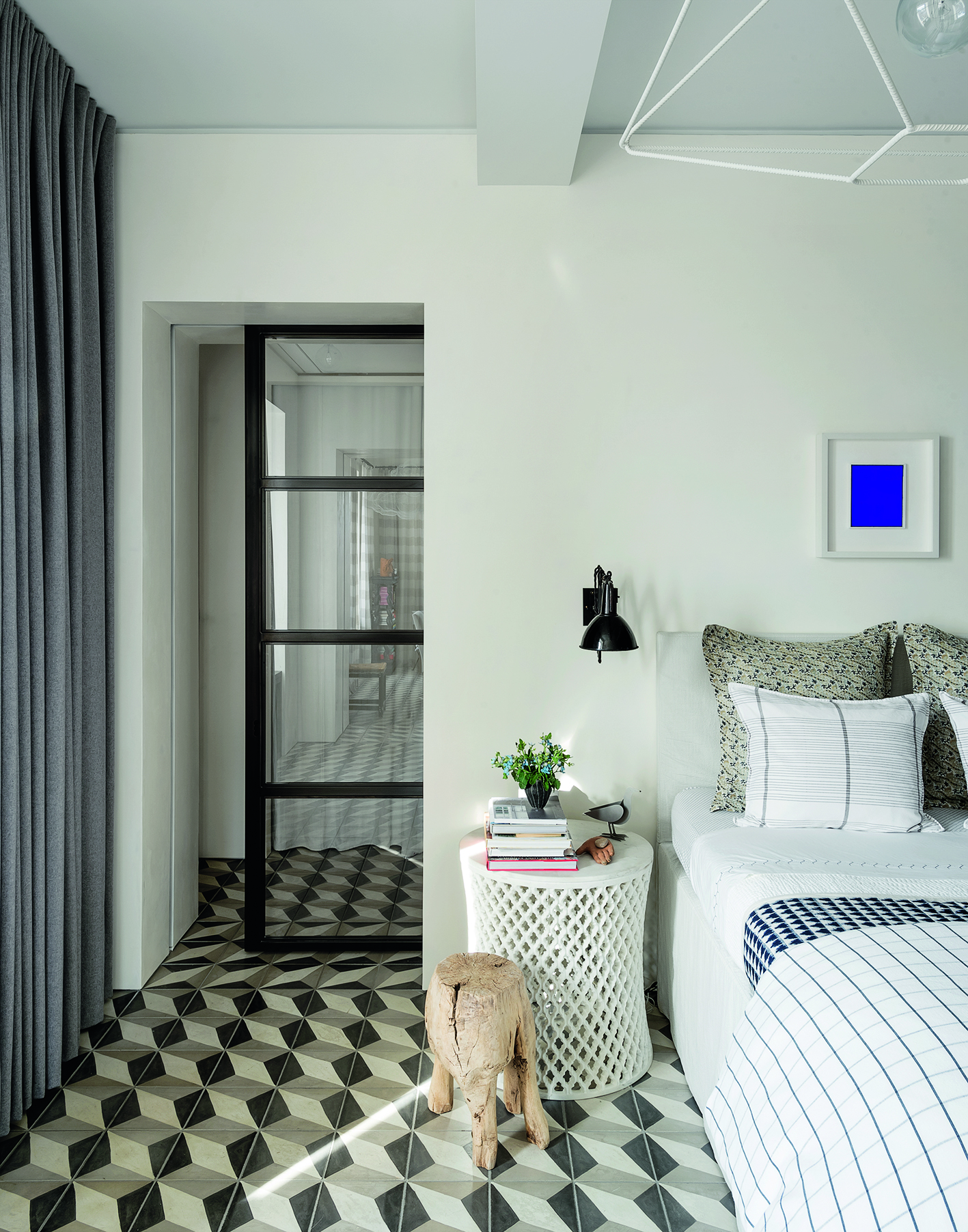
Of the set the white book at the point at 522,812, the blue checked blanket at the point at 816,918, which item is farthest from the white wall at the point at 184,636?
the blue checked blanket at the point at 816,918

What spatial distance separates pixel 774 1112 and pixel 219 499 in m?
3.10

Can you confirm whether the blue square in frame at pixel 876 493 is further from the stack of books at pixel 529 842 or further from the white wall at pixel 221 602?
the white wall at pixel 221 602

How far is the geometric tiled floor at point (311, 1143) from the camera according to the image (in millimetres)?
1688

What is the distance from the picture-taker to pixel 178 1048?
89.8 inches

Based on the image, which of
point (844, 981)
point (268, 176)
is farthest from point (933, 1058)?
point (268, 176)

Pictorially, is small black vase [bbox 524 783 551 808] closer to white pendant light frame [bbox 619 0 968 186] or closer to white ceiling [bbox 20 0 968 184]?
white pendant light frame [bbox 619 0 968 186]

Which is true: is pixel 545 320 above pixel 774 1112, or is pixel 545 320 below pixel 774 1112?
above

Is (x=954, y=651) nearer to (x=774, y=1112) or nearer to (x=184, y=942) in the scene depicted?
(x=774, y=1112)

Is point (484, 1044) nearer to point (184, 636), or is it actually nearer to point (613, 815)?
point (613, 815)

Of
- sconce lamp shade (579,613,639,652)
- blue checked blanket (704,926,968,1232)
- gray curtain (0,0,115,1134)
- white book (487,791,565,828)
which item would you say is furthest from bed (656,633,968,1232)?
gray curtain (0,0,115,1134)

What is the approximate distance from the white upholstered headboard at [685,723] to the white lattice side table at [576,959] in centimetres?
44

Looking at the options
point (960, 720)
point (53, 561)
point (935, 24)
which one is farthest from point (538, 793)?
point (935, 24)

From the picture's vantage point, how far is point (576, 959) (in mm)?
2088

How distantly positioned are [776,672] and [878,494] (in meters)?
0.72
